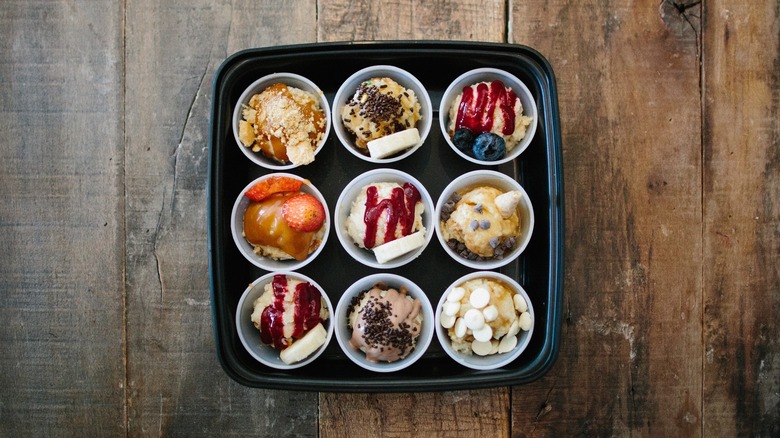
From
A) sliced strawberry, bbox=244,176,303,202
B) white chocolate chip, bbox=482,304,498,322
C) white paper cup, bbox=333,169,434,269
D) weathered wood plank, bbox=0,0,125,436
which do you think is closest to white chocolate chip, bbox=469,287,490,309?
white chocolate chip, bbox=482,304,498,322

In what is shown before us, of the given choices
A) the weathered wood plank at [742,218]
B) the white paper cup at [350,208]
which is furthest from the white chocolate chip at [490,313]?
the weathered wood plank at [742,218]

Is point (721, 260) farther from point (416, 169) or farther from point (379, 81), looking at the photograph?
point (379, 81)

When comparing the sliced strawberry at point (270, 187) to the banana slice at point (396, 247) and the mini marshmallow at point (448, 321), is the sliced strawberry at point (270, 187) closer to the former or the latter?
the banana slice at point (396, 247)

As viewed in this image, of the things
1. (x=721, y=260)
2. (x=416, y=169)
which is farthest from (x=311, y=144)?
(x=721, y=260)

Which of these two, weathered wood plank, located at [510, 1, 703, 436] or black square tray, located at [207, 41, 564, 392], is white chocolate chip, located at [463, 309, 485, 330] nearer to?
black square tray, located at [207, 41, 564, 392]

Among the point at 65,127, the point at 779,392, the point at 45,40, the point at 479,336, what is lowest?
the point at 779,392

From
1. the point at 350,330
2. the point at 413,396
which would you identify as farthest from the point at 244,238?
the point at 413,396
